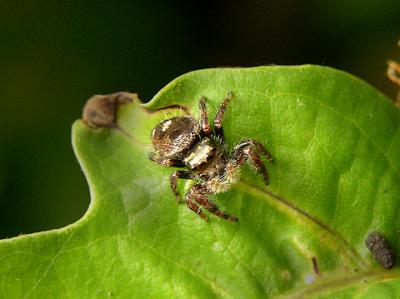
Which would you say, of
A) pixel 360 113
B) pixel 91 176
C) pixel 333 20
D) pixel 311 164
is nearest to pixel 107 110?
pixel 91 176

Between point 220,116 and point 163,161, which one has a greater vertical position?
point 220,116

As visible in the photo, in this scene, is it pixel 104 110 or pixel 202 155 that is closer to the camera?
pixel 104 110

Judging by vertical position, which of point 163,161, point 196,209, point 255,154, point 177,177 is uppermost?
point 255,154

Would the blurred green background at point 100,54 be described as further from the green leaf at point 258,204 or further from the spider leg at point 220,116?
the green leaf at point 258,204

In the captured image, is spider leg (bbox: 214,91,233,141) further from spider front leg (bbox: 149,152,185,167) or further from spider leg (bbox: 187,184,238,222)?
spider leg (bbox: 187,184,238,222)

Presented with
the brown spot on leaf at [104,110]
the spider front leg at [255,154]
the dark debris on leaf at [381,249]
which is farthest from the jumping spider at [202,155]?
the dark debris on leaf at [381,249]

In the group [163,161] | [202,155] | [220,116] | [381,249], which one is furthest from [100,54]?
[381,249]

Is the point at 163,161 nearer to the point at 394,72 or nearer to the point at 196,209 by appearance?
the point at 196,209
